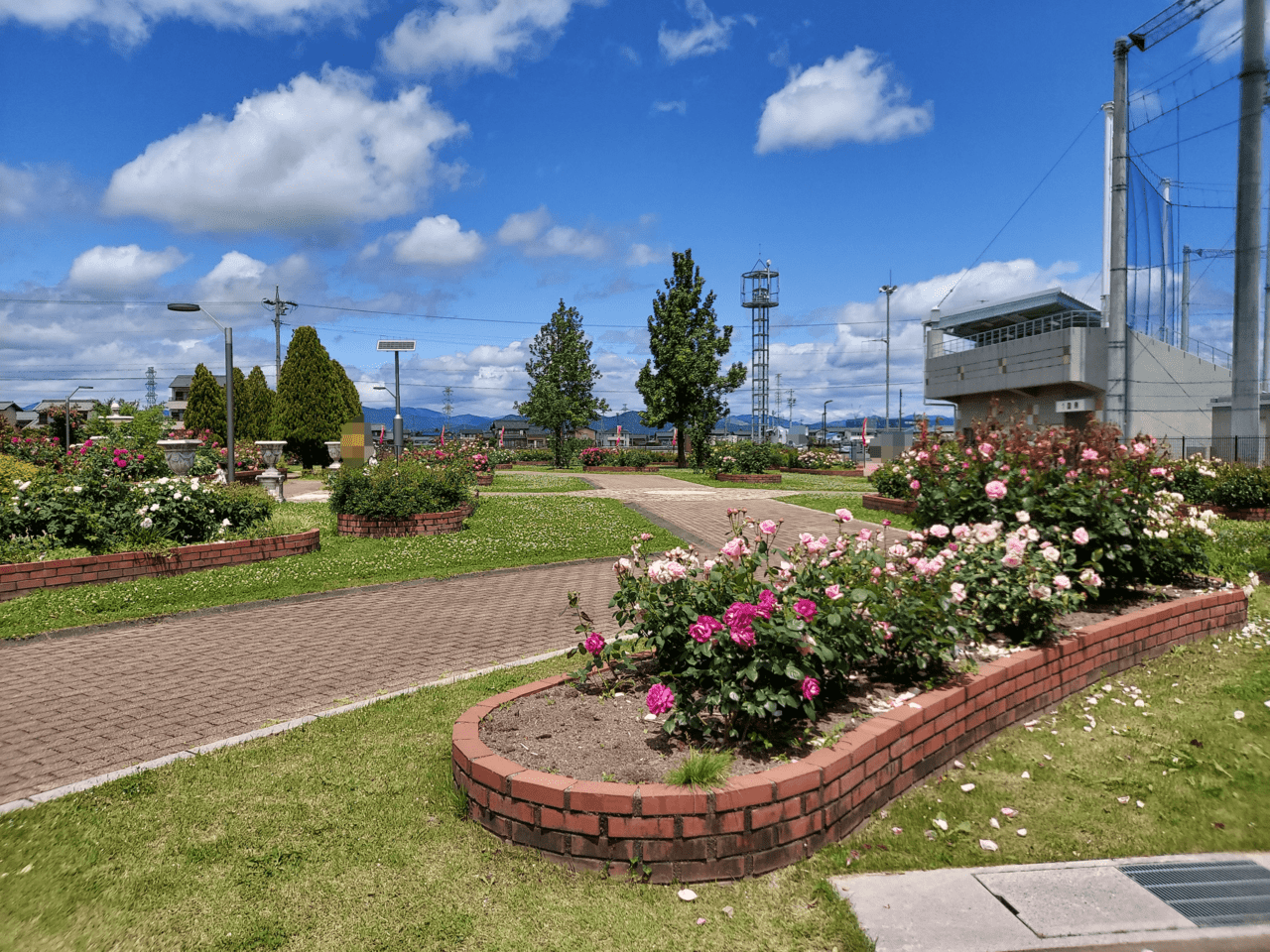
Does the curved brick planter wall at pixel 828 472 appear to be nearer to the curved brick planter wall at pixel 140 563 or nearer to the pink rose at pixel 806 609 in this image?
the curved brick planter wall at pixel 140 563

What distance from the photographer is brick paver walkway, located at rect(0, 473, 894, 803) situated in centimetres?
429

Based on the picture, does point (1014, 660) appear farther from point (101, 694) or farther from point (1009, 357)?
point (1009, 357)

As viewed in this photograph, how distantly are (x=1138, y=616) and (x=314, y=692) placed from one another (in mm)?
5599

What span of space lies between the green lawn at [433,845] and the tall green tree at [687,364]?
3332 cm

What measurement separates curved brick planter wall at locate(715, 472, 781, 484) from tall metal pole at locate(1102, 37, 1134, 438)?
10.3 m

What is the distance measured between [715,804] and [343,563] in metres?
8.13

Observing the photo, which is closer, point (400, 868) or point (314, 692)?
point (400, 868)

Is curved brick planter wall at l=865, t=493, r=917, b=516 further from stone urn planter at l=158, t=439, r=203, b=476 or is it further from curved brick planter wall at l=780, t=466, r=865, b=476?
curved brick planter wall at l=780, t=466, r=865, b=476

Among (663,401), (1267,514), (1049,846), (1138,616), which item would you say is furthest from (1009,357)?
(1049,846)

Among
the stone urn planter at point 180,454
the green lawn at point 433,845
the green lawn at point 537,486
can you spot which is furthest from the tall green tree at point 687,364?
the green lawn at point 433,845

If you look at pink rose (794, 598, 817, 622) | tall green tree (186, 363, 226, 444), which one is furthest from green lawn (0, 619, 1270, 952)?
tall green tree (186, 363, 226, 444)

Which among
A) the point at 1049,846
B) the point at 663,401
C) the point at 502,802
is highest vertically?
the point at 663,401

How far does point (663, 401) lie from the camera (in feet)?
126

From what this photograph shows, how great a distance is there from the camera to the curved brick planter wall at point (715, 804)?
2.84 m
